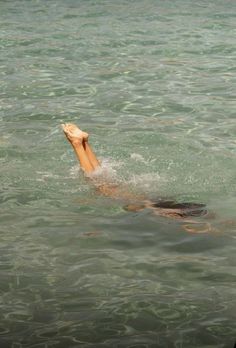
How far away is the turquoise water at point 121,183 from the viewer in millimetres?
3506

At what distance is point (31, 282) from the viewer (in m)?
3.89

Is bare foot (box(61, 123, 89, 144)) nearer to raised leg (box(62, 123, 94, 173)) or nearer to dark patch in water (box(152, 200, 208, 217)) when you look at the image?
raised leg (box(62, 123, 94, 173))

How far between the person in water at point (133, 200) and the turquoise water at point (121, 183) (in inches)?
2.7

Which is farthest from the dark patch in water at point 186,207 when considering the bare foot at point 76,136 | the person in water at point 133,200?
the bare foot at point 76,136

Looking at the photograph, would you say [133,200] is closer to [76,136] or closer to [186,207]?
[186,207]

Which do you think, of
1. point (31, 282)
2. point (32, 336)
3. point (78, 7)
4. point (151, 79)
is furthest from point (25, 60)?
point (32, 336)

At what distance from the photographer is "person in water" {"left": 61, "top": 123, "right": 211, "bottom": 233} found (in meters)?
4.74

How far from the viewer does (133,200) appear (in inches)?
198

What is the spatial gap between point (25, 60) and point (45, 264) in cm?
581

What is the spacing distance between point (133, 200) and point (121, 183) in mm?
370

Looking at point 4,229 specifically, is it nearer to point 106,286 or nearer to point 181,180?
point 106,286

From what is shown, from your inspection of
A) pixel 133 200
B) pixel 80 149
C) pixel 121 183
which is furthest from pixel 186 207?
pixel 80 149

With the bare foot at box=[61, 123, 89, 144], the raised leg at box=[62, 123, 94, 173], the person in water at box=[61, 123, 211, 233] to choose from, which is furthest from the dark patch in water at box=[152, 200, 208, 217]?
the bare foot at box=[61, 123, 89, 144]

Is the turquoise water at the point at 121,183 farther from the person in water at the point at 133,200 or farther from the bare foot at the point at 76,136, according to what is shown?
the bare foot at the point at 76,136
